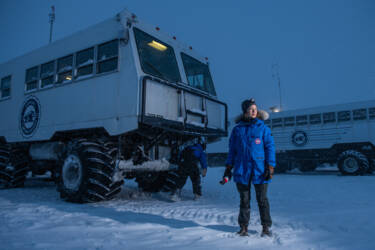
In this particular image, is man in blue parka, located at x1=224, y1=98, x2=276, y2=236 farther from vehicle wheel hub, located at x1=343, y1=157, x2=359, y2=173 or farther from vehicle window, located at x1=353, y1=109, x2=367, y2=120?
vehicle window, located at x1=353, y1=109, x2=367, y2=120

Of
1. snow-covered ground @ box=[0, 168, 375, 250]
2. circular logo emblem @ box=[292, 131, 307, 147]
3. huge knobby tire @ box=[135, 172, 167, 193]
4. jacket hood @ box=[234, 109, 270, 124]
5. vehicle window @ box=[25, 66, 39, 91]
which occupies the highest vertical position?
vehicle window @ box=[25, 66, 39, 91]

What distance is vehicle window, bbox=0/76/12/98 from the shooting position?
8.31 metres

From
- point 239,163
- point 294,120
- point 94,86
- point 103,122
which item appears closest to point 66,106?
point 94,86

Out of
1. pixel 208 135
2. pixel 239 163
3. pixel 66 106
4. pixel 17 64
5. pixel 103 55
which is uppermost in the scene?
pixel 17 64

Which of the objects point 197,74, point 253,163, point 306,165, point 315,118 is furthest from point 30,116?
point 306,165

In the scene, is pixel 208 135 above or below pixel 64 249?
above

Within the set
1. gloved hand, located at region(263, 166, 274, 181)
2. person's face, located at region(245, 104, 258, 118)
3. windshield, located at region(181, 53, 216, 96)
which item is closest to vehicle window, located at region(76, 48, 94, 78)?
windshield, located at region(181, 53, 216, 96)

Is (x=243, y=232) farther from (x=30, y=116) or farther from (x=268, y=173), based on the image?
(x=30, y=116)

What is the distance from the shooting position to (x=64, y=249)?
107 inches

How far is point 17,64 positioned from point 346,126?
13.0 meters

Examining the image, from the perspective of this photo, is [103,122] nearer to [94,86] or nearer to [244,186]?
Result: [94,86]

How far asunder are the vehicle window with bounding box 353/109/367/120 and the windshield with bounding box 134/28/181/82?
969 cm

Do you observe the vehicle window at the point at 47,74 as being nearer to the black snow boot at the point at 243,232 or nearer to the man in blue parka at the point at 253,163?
the man in blue parka at the point at 253,163

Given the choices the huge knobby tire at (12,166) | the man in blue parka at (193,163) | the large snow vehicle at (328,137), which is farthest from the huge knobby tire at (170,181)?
the large snow vehicle at (328,137)
